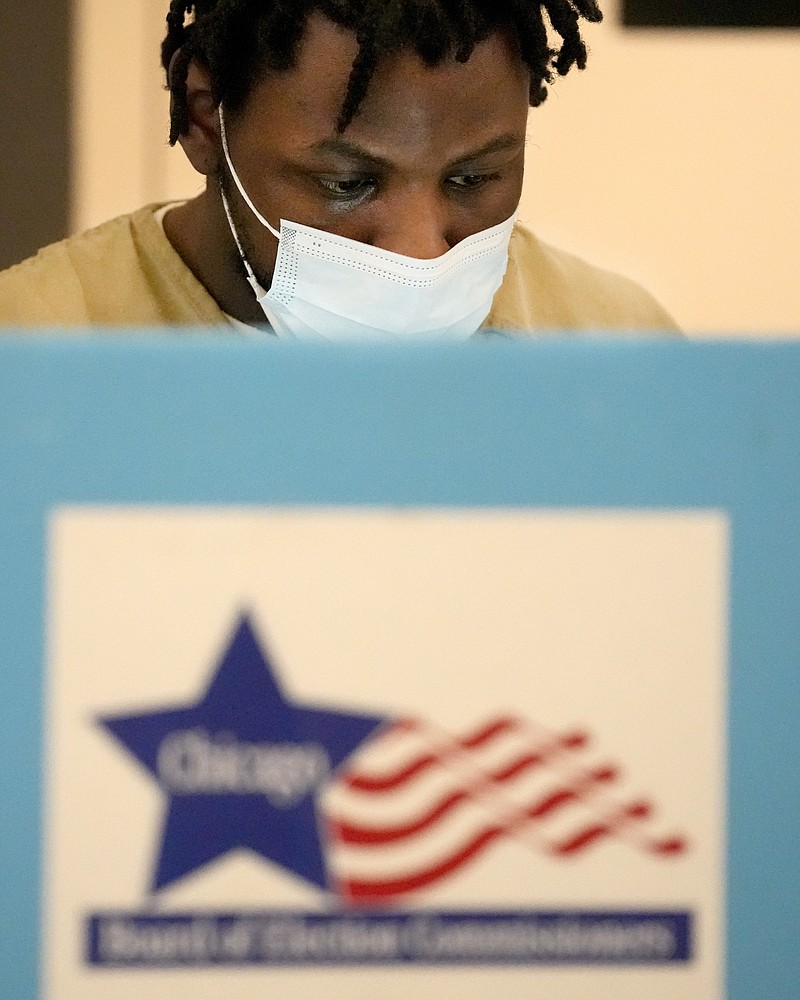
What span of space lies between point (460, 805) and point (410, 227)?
639 mm

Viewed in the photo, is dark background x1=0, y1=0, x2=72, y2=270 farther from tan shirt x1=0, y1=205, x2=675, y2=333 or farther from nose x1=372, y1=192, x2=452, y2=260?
nose x1=372, y1=192, x2=452, y2=260

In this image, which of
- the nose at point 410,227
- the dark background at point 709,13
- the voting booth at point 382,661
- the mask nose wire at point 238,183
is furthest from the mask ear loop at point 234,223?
the dark background at point 709,13

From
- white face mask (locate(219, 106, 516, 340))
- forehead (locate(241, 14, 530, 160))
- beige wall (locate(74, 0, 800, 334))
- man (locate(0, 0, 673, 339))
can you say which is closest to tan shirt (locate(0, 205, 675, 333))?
man (locate(0, 0, 673, 339))

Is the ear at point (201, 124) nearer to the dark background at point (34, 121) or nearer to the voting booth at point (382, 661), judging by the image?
the voting booth at point (382, 661)

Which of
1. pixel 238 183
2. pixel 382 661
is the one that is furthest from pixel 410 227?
pixel 382 661

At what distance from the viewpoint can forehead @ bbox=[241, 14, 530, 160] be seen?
3.08 ft

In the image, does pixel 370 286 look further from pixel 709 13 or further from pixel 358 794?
pixel 709 13

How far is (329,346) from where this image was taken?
416 mm

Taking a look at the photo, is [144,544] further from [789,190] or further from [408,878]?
[789,190]

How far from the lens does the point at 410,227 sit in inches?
38.5

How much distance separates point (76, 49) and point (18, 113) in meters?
0.13

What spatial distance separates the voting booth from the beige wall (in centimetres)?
152

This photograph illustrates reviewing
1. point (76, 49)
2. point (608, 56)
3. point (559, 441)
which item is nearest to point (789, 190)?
point (608, 56)

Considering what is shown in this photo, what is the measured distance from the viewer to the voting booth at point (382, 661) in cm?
41
